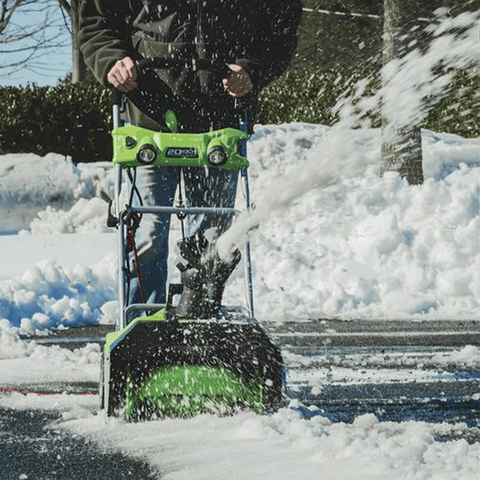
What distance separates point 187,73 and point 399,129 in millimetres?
8870

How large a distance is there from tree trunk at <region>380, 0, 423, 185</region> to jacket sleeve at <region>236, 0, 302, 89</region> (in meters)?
7.43

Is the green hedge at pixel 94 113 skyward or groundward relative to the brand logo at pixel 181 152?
skyward

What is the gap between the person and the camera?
455cm

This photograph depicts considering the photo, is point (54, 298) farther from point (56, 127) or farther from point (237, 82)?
point (56, 127)

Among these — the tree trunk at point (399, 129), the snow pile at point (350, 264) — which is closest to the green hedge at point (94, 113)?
the tree trunk at point (399, 129)

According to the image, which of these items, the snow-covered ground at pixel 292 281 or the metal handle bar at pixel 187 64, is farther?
the metal handle bar at pixel 187 64

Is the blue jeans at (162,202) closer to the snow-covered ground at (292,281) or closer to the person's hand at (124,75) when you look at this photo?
the snow-covered ground at (292,281)

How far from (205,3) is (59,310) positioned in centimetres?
316

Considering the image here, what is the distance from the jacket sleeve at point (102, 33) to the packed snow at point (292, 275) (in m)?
0.97

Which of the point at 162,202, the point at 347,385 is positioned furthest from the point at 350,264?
the point at 162,202

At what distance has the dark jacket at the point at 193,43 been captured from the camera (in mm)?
4590

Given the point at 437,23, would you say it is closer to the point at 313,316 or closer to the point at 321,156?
the point at 313,316

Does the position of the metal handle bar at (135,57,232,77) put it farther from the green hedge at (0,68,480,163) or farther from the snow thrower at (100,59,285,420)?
the green hedge at (0,68,480,163)

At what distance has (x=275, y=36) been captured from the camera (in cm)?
475
